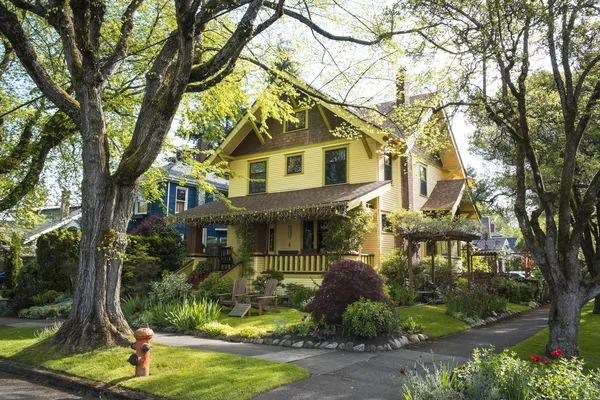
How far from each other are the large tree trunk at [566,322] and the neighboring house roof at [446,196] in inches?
534

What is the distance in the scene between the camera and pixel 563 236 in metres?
8.20

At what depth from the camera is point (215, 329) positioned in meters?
11.1

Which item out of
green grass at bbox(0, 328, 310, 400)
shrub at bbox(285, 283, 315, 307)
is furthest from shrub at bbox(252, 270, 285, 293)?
green grass at bbox(0, 328, 310, 400)

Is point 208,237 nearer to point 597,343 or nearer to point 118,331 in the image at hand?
point 118,331

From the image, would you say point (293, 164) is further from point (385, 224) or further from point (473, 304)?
point (473, 304)

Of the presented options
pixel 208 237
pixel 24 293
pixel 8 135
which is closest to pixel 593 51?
pixel 8 135

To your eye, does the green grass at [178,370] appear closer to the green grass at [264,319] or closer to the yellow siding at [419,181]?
the green grass at [264,319]

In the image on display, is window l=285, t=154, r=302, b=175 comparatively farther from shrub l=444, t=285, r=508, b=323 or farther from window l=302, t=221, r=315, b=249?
shrub l=444, t=285, r=508, b=323

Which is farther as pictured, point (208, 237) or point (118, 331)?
point (208, 237)

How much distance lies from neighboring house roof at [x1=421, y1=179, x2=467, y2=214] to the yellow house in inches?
2.3

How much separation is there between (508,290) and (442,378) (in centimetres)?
1714

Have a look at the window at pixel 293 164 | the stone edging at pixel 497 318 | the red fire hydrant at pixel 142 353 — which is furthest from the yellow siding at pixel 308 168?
the red fire hydrant at pixel 142 353

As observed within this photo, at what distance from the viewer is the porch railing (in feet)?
58.1

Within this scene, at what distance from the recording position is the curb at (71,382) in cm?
594
